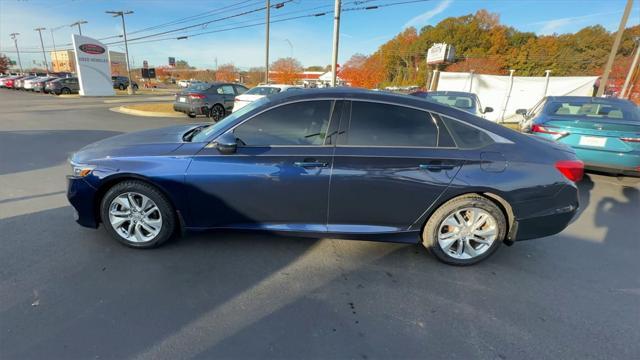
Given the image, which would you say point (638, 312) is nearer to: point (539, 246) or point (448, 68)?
point (539, 246)

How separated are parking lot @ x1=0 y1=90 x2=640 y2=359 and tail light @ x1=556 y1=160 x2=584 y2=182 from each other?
0.91 meters

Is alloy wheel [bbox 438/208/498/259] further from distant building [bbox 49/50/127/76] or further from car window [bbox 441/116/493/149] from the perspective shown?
distant building [bbox 49/50/127/76]

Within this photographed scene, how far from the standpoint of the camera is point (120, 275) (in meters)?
2.66

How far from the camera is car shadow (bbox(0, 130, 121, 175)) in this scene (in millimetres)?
5887

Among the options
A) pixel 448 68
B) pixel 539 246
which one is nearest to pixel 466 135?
pixel 539 246

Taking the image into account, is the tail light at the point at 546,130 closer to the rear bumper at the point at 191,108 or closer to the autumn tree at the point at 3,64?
the rear bumper at the point at 191,108

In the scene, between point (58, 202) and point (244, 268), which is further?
point (58, 202)

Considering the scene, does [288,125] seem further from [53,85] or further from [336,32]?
[53,85]

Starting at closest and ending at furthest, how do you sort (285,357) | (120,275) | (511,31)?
(285,357) → (120,275) → (511,31)

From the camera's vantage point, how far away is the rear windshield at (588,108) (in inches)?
224

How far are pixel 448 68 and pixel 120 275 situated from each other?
66.4 m

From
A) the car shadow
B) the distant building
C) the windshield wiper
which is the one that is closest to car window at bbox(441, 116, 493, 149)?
the windshield wiper

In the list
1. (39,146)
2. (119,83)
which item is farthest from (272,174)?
(119,83)

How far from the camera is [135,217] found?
3.02 metres
